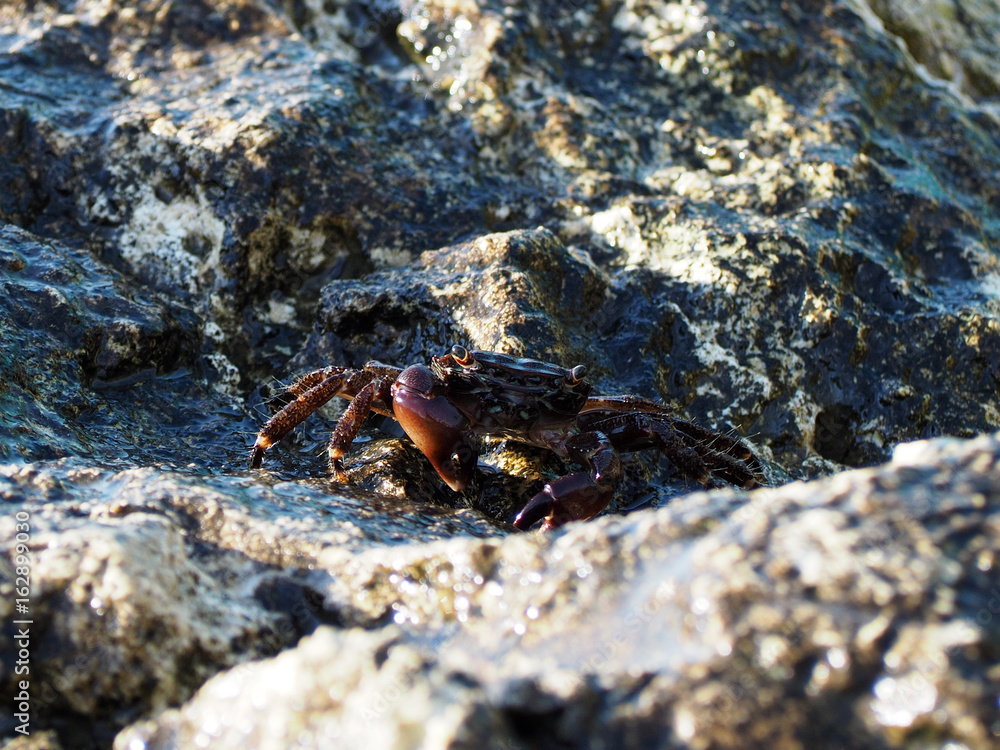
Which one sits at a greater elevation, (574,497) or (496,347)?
(496,347)

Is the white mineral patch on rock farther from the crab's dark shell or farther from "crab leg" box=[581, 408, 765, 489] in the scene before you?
"crab leg" box=[581, 408, 765, 489]

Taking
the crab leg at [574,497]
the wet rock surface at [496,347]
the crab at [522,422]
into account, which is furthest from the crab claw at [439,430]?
the crab leg at [574,497]

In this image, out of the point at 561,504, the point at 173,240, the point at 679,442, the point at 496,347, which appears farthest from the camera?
the point at 173,240

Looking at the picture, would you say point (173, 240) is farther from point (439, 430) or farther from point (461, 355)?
point (439, 430)

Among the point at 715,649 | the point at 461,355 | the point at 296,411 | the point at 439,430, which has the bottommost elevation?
the point at 296,411

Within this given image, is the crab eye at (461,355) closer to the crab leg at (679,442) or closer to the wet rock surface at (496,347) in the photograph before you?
the wet rock surface at (496,347)

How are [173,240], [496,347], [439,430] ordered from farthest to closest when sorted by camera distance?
[173,240], [496,347], [439,430]

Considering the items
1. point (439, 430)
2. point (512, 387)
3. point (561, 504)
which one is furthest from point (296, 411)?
point (561, 504)

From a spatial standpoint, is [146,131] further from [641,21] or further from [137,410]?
[641,21]
